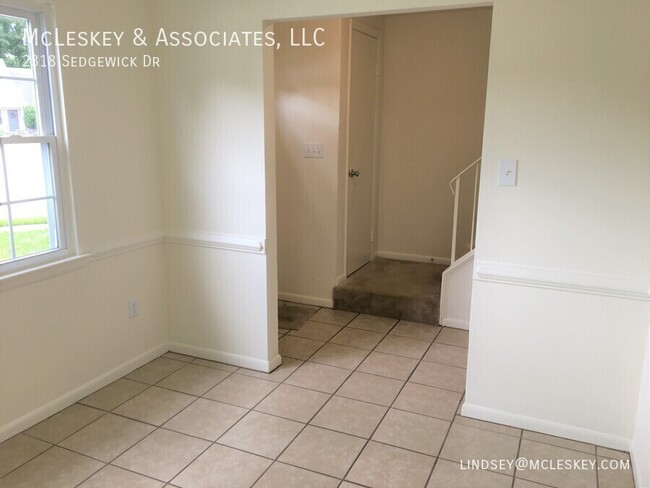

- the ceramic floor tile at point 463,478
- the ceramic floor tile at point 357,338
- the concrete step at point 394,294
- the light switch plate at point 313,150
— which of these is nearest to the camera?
the ceramic floor tile at point 463,478

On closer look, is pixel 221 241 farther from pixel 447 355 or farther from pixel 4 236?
pixel 447 355

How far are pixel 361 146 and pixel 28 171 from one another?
274 cm

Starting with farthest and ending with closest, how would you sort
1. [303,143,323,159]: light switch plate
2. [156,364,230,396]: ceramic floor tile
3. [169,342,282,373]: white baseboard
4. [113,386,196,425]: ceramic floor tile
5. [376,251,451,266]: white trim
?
[376,251,451,266]: white trim, [303,143,323,159]: light switch plate, [169,342,282,373]: white baseboard, [156,364,230,396]: ceramic floor tile, [113,386,196,425]: ceramic floor tile

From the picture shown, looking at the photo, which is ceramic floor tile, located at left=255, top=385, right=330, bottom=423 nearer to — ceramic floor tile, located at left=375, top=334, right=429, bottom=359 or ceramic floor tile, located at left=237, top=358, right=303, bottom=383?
ceramic floor tile, located at left=237, top=358, right=303, bottom=383

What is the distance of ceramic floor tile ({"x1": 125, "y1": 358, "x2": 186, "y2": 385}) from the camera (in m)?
3.05

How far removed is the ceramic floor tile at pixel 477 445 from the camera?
236cm

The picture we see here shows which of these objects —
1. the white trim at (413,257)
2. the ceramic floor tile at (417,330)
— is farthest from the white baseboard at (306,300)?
the white trim at (413,257)

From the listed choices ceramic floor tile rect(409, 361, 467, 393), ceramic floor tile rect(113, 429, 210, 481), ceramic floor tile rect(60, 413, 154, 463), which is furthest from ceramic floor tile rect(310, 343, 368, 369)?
ceramic floor tile rect(60, 413, 154, 463)

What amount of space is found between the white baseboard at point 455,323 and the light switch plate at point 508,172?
163 cm

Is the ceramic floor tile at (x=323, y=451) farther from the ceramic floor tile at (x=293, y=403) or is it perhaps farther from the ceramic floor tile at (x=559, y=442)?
the ceramic floor tile at (x=559, y=442)

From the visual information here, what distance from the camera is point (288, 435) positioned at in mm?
2502

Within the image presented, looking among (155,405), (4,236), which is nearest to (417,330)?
(155,405)

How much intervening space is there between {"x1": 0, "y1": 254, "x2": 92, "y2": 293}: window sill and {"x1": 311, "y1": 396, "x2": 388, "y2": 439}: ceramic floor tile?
1456mm

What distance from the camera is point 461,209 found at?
15.6ft
